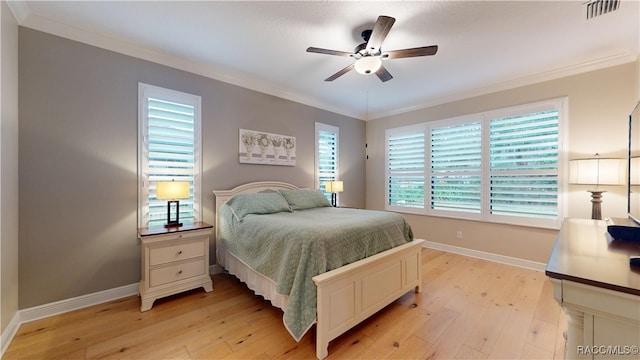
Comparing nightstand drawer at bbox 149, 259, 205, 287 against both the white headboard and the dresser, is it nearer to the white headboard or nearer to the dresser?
the white headboard

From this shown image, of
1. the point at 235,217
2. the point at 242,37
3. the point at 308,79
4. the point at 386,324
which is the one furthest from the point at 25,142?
the point at 386,324

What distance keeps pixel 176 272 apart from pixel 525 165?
4.53 metres

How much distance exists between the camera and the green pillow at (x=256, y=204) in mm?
2878

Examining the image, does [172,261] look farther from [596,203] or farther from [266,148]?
[596,203]

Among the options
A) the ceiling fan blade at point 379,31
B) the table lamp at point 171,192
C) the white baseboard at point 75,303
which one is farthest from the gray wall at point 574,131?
the white baseboard at point 75,303

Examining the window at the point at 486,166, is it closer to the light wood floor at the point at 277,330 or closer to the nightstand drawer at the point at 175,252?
the light wood floor at the point at 277,330

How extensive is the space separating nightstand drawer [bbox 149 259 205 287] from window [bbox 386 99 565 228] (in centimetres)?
368

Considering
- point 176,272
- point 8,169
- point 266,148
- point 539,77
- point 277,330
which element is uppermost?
point 539,77

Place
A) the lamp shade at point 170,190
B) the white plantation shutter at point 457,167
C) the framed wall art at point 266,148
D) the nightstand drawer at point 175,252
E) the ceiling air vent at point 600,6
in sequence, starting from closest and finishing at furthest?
the ceiling air vent at point 600,6
the nightstand drawer at point 175,252
the lamp shade at point 170,190
the framed wall art at point 266,148
the white plantation shutter at point 457,167

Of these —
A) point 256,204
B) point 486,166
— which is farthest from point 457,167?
point 256,204

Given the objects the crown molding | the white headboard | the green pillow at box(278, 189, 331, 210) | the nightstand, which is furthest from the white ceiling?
the nightstand

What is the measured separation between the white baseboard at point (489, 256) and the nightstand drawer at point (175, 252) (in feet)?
12.3

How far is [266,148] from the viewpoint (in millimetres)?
3799

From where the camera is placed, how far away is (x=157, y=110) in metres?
2.85
